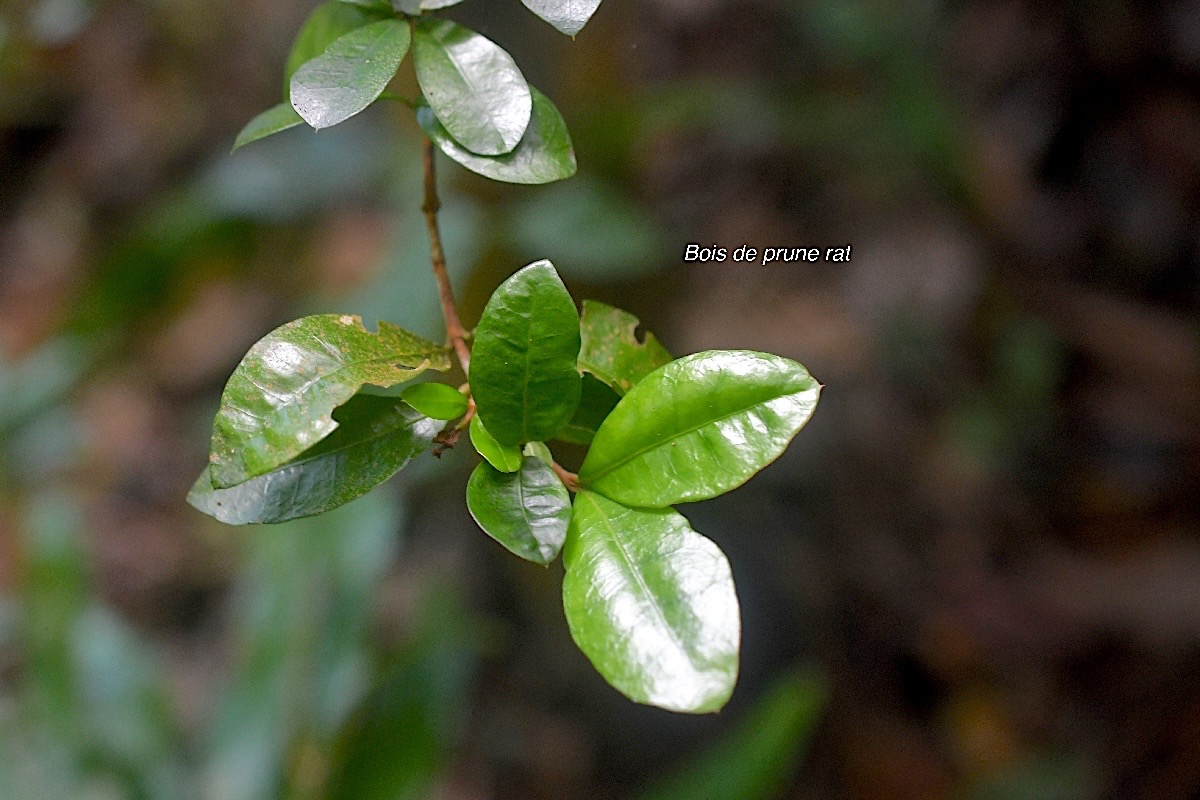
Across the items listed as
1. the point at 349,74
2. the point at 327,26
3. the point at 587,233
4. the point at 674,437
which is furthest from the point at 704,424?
the point at 587,233

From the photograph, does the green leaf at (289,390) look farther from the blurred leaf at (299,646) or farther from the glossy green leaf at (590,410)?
the blurred leaf at (299,646)

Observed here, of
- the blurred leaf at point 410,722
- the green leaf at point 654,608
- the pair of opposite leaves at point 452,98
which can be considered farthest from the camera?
the blurred leaf at point 410,722

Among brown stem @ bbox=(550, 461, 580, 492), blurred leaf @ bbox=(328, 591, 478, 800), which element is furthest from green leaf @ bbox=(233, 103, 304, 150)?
blurred leaf @ bbox=(328, 591, 478, 800)

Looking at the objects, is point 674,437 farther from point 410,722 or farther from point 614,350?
point 410,722

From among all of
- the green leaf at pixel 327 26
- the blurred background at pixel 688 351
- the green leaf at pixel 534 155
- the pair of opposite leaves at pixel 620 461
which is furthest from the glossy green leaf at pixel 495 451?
the blurred background at pixel 688 351

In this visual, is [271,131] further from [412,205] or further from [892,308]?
[892,308]

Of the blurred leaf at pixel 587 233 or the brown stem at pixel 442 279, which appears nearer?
the brown stem at pixel 442 279

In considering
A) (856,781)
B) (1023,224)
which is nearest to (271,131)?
(856,781)
